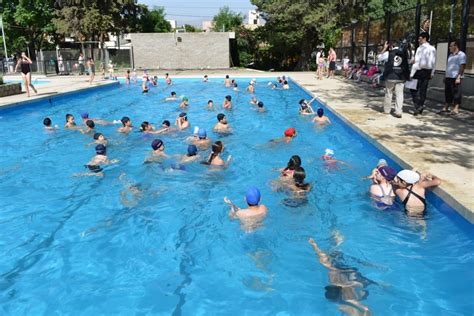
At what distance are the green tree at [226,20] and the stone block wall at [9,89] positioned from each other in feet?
144

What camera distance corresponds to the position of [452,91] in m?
11.5

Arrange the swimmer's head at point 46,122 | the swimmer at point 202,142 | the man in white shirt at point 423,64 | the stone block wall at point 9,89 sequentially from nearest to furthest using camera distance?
the swimmer at point 202,142
the man in white shirt at point 423,64
the swimmer's head at point 46,122
the stone block wall at point 9,89

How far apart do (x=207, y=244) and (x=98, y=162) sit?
4.14m

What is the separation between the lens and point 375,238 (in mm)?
5660

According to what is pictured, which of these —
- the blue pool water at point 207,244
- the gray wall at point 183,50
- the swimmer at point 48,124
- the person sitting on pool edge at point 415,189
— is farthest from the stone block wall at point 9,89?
the gray wall at point 183,50

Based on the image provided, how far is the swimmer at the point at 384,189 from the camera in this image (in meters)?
6.41

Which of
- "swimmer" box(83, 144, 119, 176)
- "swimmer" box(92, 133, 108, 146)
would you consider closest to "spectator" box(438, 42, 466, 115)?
"swimmer" box(83, 144, 119, 176)

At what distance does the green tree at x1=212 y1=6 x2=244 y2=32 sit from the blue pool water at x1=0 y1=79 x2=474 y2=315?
53958mm

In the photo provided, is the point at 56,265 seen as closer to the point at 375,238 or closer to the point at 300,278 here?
the point at 300,278

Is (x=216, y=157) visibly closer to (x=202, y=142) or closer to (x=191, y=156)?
(x=191, y=156)

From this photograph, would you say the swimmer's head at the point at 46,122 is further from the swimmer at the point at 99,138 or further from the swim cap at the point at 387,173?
the swim cap at the point at 387,173

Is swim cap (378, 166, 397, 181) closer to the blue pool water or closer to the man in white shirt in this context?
the blue pool water

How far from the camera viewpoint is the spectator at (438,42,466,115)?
35.3ft

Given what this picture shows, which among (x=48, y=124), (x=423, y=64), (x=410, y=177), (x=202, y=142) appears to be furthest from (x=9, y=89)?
(x=410, y=177)
